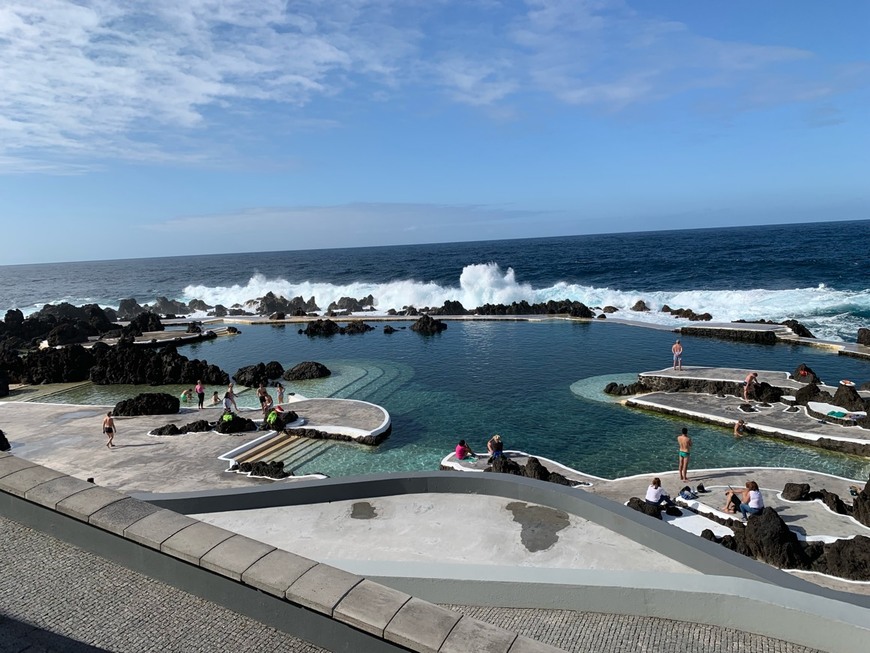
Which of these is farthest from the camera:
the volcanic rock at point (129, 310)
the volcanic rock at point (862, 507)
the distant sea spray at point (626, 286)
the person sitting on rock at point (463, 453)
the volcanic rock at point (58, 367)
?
the volcanic rock at point (129, 310)

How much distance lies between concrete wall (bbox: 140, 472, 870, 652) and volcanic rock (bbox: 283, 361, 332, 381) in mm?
19714

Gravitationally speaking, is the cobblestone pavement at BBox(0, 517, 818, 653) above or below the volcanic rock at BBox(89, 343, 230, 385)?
above

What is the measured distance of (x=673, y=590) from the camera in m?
6.19

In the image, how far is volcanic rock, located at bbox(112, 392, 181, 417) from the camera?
2100 centimetres

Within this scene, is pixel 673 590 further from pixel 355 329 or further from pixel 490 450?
pixel 355 329

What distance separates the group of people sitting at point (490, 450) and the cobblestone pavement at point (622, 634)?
8.11m

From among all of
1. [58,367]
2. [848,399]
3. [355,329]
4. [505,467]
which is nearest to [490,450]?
[505,467]

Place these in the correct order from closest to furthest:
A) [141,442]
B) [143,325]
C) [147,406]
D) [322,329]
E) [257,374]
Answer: [141,442]
[147,406]
[257,374]
[322,329]
[143,325]

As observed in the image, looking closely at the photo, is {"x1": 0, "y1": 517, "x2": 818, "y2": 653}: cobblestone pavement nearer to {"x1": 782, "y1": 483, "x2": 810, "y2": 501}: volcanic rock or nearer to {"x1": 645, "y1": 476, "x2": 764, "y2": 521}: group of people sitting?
{"x1": 645, "y1": 476, "x2": 764, "y2": 521}: group of people sitting

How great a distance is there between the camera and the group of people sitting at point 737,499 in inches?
446

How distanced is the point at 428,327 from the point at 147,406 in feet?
68.3

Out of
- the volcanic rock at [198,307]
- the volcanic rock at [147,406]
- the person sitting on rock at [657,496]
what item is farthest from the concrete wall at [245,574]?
the volcanic rock at [198,307]

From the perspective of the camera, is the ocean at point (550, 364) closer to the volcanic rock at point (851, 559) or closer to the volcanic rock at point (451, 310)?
the volcanic rock at point (451, 310)

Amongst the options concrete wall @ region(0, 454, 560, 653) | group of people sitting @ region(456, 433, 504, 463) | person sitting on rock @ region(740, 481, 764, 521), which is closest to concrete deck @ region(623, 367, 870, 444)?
person sitting on rock @ region(740, 481, 764, 521)
